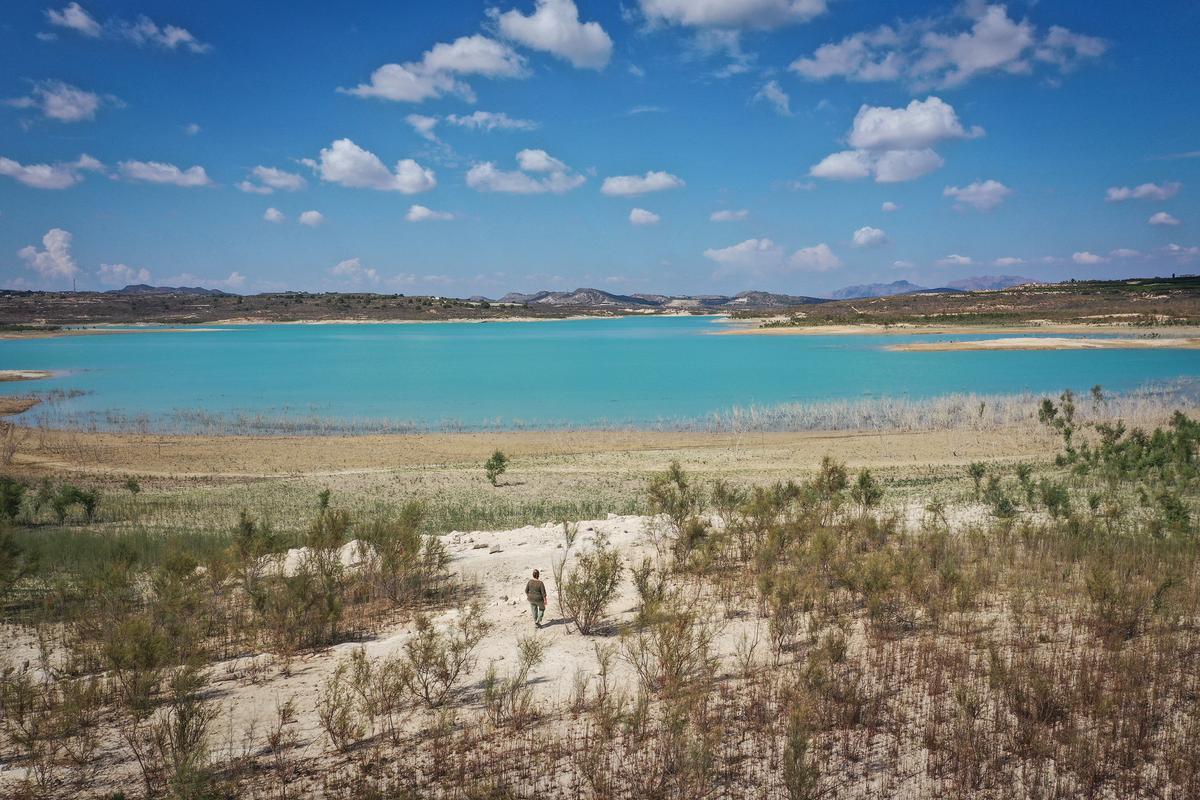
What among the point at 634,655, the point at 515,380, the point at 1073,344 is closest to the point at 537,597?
the point at 634,655

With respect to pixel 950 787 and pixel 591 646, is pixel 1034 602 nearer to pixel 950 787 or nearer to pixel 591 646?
pixel 950 787

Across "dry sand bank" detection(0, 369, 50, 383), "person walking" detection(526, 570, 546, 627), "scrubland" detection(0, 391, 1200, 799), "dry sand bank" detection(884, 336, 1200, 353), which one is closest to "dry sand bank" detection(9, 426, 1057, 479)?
"scrubland" detection(0, 391, 1200, 799)

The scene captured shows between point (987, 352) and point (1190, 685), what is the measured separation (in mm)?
65101

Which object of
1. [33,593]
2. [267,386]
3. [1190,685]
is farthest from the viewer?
[267,386]

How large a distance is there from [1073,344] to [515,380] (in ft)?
172

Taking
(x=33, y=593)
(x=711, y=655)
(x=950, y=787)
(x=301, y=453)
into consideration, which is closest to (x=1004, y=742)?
(x=950, y=787)

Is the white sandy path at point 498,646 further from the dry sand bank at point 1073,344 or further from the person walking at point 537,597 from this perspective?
the dry sand bank at point 1073,344

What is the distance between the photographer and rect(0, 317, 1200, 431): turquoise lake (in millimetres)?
35594

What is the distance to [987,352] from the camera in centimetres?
6316

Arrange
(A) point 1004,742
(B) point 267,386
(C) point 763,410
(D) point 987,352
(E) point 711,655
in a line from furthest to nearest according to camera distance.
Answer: (D) point 987,352 < (B) point 267,386 < (C) point 763,410 < (E) point 711,655 < (A) point 1004,742

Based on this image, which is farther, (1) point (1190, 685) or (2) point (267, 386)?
(2) point (267, 386)

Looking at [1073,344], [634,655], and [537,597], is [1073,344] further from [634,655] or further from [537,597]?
[634,655]

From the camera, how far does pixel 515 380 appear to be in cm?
5041

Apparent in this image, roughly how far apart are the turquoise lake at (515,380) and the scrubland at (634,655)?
2179 cm
